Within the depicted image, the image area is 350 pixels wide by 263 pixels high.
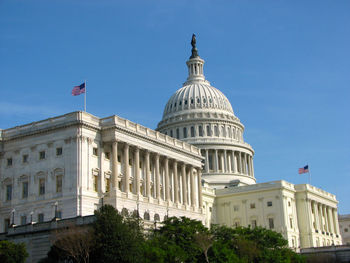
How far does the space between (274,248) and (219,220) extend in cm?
4599

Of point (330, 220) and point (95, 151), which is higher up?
point (95, 151)

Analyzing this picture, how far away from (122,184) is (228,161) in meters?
63.4

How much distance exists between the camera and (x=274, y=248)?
282ft

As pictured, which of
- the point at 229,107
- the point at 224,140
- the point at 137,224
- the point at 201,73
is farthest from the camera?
the point at 201,73

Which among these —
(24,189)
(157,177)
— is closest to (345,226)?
(157,177)

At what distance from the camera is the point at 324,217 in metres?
139

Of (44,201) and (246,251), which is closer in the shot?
(246,251)

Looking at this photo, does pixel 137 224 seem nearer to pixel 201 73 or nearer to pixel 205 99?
pixel 205 99

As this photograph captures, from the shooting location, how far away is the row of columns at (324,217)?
133 metres

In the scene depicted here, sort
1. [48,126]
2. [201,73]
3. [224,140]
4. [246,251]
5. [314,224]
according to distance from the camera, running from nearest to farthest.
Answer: [246,251]
[48,126]
[314,224]
[224,140]
[201,73]

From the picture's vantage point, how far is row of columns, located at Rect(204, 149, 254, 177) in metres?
149

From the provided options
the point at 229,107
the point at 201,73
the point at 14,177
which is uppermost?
the point at 201,73

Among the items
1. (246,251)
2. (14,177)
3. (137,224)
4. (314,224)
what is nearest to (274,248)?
(246,251)

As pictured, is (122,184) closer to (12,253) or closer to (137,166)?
(137,166)
